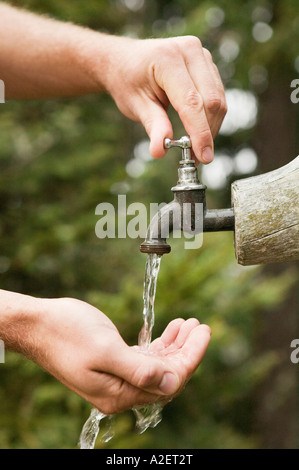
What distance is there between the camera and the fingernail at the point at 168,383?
44.4 inches

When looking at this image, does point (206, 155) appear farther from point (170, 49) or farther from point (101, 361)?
point (101, 361)

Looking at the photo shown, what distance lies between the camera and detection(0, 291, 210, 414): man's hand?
3.61 ft

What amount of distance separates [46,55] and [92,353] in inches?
44.0

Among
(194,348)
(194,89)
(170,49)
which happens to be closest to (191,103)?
(194,89)

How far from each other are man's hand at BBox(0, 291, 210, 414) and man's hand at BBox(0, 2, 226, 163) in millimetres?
462

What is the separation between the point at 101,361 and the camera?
3.60 ft

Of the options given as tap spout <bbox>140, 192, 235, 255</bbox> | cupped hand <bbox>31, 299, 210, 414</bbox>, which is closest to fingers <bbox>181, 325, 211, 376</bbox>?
cupped hand <bbox>31, 299, 210, 414</bbox>

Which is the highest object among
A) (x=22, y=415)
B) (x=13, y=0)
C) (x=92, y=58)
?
(x=13, y=0)

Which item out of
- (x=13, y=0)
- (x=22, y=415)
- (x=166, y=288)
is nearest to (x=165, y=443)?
(x=22, y=415)

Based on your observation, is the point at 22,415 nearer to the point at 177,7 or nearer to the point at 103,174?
the point at 103,174

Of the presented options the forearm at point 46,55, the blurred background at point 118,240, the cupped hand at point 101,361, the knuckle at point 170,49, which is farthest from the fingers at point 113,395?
the blurred background at point 118,240

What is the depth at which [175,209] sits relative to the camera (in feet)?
4.34

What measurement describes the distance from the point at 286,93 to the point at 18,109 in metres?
3.03

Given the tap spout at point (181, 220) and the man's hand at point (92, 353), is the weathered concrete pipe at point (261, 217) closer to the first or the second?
the tap spout at point (181, 220)
